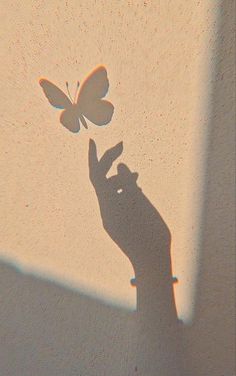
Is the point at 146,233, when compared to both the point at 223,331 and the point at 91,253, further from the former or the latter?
the point at 223,331

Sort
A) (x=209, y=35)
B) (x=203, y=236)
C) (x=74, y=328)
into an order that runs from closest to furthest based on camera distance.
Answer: (x=209, y=35) → (x=203, y=236) → (x=74, y=328)

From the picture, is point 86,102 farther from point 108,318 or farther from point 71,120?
point 108,318

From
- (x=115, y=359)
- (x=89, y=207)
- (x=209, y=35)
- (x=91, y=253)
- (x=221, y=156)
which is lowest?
(x=115, y=359)

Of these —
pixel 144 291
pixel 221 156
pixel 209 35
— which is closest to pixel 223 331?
pixel 144 291

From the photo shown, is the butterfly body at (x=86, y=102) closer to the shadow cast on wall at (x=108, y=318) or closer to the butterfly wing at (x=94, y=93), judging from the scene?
the butterfly wing at (x=94, y=93)

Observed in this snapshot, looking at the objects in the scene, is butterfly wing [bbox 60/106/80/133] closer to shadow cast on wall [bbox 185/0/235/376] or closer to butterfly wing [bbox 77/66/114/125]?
butterfly wing [bbox 77/66/114/125]

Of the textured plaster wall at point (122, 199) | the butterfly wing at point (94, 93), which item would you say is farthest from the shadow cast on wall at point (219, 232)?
the butterfly wing at point (94, 93)

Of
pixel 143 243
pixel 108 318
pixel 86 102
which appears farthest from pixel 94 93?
pixel 108 318
